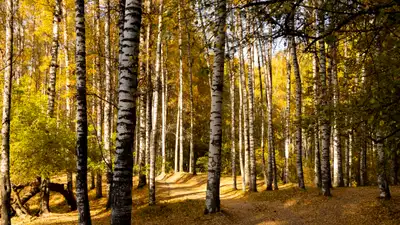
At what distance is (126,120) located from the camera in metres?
5.91

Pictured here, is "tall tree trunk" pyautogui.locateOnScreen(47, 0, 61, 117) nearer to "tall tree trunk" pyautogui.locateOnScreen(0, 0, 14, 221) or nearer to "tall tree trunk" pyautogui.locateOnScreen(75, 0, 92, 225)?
"tall tree trunk" pyautogui.locateOnScreen(0, 0, 14, 221)

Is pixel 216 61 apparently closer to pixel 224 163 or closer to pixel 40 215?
pixel 40 215

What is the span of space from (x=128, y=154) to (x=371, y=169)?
2267 cm

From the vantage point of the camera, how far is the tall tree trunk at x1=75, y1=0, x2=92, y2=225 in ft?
29.8

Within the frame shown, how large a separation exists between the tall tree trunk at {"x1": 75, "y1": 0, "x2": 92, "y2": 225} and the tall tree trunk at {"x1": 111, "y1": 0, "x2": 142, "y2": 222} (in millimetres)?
3620

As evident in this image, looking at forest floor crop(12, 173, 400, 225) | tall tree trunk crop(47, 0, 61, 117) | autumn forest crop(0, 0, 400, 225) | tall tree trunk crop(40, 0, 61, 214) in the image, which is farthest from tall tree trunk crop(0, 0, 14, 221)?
tall tree trunk crop(47, 0, 61, 117)

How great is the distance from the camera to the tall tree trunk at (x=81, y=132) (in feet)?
29.8

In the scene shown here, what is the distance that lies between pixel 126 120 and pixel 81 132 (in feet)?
12.5

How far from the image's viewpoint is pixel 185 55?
2902 cm

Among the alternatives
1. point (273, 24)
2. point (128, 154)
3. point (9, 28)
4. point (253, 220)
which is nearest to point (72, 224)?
point (253, 220)

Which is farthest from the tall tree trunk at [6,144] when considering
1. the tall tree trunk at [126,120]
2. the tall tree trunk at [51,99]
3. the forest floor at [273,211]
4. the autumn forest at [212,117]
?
the tall tree trunk at [126,120]

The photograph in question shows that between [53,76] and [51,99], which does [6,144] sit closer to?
[51,99]

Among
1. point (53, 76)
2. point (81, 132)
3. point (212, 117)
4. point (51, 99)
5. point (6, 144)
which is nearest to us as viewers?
point (81, 132)

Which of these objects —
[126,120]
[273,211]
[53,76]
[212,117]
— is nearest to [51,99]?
[53,76]
